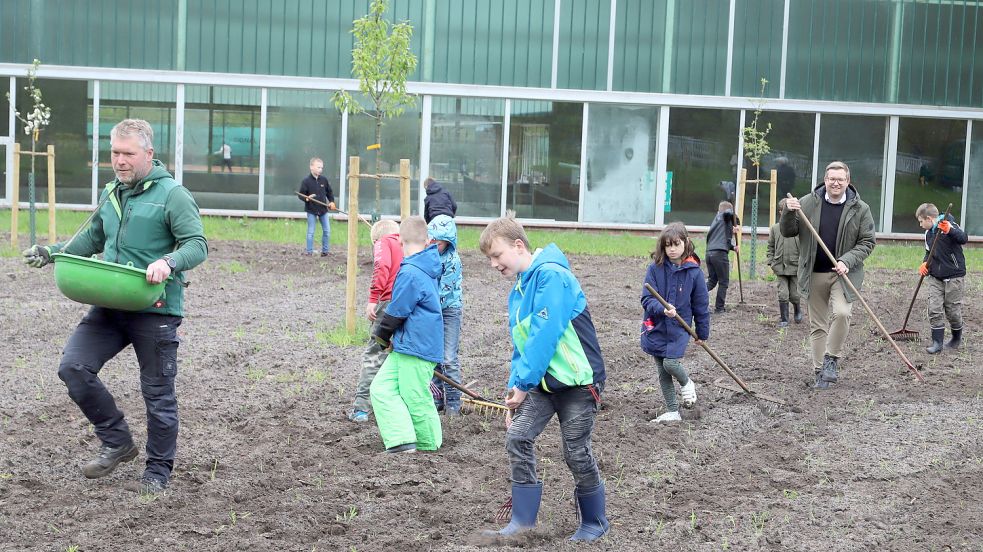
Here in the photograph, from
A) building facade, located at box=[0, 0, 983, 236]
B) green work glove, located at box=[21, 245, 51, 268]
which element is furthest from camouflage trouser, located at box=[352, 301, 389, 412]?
building facade, located at box=[0, 0, 983, 236]

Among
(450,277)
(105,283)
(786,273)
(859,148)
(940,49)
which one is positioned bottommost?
(786,273)

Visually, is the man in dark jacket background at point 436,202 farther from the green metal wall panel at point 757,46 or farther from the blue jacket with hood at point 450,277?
the green metal wall panel at point 757,46

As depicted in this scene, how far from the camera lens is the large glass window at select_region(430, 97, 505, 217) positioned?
83.6 feet

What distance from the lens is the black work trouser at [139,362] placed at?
19.5 feet

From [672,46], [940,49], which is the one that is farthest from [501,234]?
[940,49]

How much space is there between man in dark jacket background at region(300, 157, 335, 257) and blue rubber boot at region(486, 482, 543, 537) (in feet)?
42.1

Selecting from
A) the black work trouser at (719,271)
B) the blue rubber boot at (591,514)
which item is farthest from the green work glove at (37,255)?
the black work trouser at (719,271)

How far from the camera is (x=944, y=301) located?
38.1 feet

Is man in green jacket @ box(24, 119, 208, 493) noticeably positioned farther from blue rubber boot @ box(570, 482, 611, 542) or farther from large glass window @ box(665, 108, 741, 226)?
large glass window @ box(665, 108, 741, 226)

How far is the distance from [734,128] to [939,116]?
4.96 m

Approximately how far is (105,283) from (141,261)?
37 cm

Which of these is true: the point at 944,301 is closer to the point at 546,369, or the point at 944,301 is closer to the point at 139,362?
the point at 546,369

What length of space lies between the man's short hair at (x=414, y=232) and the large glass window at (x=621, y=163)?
744 inches

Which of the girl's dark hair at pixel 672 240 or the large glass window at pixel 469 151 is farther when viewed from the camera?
the large glass window at pixel 469 151
